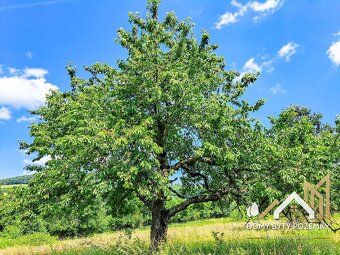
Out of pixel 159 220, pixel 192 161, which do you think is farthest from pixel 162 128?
pixel 159 220

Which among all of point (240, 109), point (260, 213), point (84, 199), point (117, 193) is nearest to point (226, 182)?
point (260, 213)

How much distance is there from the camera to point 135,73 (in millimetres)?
15375

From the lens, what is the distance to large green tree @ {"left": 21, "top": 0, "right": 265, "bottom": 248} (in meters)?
12.4

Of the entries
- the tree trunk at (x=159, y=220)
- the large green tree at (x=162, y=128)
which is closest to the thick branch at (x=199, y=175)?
the large green tree at (x=162, y=128)

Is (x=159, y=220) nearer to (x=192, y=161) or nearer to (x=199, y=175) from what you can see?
(x=199, y=175)

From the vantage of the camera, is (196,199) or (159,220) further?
(159,220)

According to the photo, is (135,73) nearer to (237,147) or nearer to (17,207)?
(237,147)

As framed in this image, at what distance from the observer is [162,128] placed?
15383 mm

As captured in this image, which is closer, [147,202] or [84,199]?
[84,199]

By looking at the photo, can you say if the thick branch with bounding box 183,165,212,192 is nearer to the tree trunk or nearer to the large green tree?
the large green tree

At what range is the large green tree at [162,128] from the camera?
12.4 meters

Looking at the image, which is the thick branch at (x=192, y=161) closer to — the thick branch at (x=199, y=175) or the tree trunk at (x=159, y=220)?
the thick branch at (x=199, y=175)

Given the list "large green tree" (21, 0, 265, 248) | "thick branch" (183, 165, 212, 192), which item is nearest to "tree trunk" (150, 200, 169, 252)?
"large green tree" (21, 0, 265, 248)

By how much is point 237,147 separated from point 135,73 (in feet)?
17.4
